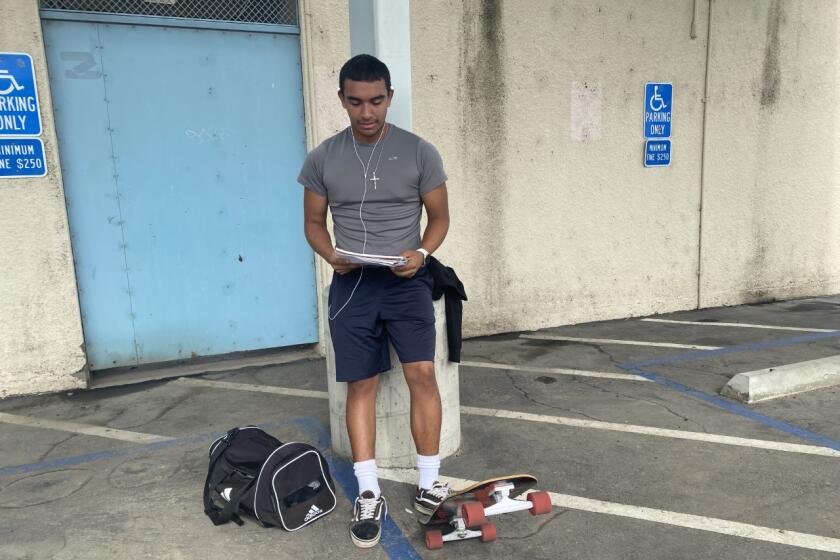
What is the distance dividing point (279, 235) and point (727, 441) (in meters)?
3.89

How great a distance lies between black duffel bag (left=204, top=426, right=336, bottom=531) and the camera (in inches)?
115

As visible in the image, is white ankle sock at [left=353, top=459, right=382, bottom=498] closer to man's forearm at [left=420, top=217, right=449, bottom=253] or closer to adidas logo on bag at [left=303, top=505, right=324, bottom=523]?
adidas logo on bag at [left=303, top=505, right=324, bottom=523]

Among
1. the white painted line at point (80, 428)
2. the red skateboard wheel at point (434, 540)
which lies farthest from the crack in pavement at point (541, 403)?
the white painted line at point (80, 428)

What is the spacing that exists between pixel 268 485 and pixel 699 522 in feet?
6.60

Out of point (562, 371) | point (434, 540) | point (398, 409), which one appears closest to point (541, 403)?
point (562, 371)

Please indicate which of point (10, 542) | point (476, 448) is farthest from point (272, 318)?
point (10, 542)

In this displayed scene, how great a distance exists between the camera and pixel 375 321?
9.93ft

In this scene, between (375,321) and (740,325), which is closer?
(375,321)

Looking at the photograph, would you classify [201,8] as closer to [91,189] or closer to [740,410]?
[91,189]

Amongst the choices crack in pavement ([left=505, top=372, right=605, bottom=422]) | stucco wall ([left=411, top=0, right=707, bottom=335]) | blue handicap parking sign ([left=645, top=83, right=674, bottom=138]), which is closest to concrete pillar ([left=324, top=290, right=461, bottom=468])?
crack in pavement ([left=505, top=372, right=605, bottom=422])

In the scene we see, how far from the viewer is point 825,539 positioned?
276 cm

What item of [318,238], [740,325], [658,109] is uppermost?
[658,109]

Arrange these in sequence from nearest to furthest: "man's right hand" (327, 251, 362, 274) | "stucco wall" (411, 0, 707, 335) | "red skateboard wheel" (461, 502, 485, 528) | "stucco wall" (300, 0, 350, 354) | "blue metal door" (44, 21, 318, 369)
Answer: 1. "red skateboard wheel" (461, 502, 485, 528)
2. "man's right hand" (327, 251, 362, 274)
3. "blue metal door" (44, 21, 318, 369)
4. "stucco wall" (300, 0, 350, 354)
5. "stucco wall" (411, 0, 707, 335)

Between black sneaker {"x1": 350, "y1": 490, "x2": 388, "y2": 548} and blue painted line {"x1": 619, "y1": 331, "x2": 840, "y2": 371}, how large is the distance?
3.12m
